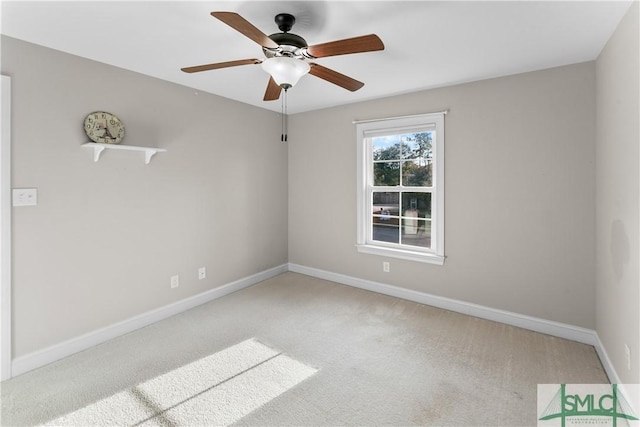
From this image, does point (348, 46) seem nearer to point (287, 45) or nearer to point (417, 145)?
point (287, 45)

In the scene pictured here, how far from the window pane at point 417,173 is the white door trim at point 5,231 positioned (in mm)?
3522

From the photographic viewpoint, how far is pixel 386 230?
392 cm

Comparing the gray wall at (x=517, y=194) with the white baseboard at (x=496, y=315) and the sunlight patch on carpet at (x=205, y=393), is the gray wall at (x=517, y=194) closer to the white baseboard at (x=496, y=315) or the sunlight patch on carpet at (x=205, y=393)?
the white baseboard at (x=496, y=315)

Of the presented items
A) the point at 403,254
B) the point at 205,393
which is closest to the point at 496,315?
the point at 403,254

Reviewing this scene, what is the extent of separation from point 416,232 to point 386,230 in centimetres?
39

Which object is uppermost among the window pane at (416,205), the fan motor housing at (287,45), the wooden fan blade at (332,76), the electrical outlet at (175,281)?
the fan motor housing at (287,45)

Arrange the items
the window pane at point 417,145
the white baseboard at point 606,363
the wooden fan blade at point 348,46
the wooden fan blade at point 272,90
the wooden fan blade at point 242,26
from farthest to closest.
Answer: the window pane at point 417,145 < the wooden fan blade at point 272,90 < the white baseboard at point 606,363 < the wooden fan blade at point 348,46 < the wooden fan blade at point 242,26

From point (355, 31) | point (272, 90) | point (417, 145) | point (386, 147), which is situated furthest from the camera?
point (386, 147)

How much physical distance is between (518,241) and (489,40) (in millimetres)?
1782

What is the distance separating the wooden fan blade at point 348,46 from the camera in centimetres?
165

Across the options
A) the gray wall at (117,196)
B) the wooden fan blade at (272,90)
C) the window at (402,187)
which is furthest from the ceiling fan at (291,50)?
the window at (402,187)

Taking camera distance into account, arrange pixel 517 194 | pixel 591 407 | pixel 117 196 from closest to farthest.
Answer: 1. pixel 591 407
2. pixel 117 196
3. pixel 517 194

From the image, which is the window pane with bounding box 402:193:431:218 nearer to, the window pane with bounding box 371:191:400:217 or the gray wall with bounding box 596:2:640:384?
the window pane with bounding box 371:191:400:217

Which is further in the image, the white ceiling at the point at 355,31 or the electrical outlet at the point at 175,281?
the electrical outlet at the point at 175,281
